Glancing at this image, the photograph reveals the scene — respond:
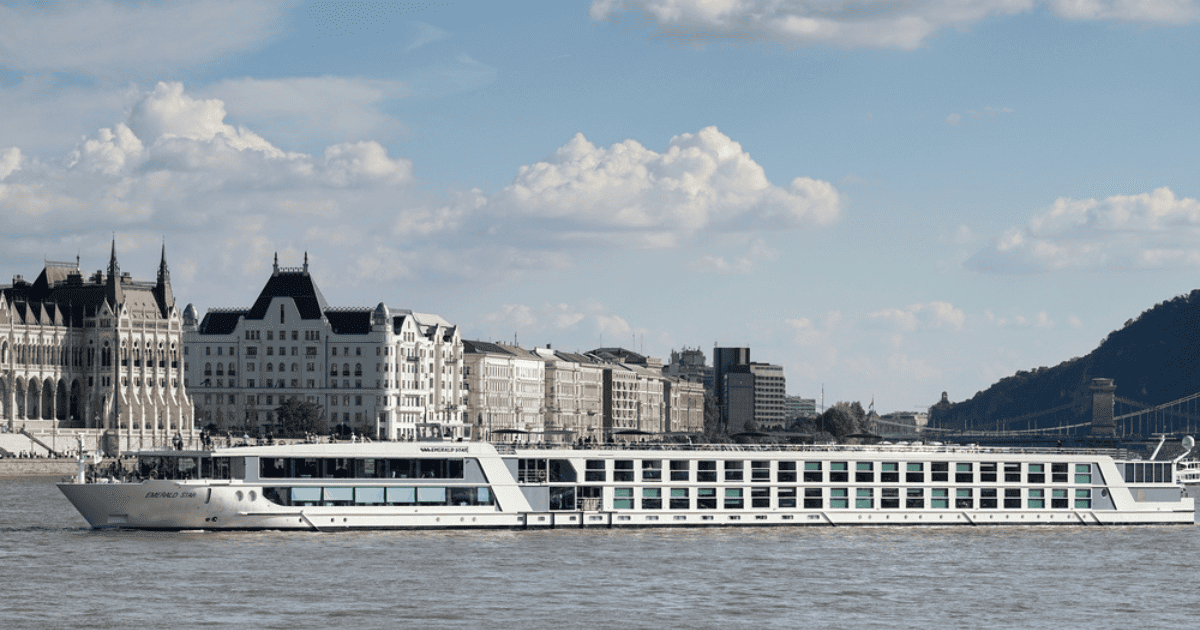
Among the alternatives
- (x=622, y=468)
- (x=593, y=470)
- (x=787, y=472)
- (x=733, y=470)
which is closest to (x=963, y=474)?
(x=787, y=472)

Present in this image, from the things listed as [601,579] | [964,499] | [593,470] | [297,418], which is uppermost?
[297,418]

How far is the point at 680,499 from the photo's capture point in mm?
71438

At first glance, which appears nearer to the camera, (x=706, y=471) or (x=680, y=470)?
(x=680, y=470)

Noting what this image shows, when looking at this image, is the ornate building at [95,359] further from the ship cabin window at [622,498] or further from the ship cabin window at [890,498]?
the ship cabin window at [890,498]

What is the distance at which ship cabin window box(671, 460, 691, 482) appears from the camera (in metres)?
71.2

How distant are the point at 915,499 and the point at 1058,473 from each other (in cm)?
664

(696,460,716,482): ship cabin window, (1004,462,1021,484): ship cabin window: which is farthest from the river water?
(1004,462,1021,484): ship cabin window

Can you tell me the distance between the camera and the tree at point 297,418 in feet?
582

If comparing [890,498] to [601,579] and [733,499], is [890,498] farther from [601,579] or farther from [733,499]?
[601,579]

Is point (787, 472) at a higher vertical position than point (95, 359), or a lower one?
lower

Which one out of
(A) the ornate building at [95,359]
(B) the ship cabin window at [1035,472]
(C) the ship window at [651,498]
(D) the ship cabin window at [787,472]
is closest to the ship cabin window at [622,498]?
(C) the ship window at [651,498]

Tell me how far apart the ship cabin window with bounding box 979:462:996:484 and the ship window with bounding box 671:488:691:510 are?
1263 cm

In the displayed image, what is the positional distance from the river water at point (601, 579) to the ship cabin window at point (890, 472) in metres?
2.19

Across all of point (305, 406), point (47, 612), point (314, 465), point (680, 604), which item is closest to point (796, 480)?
point (314, 465)
